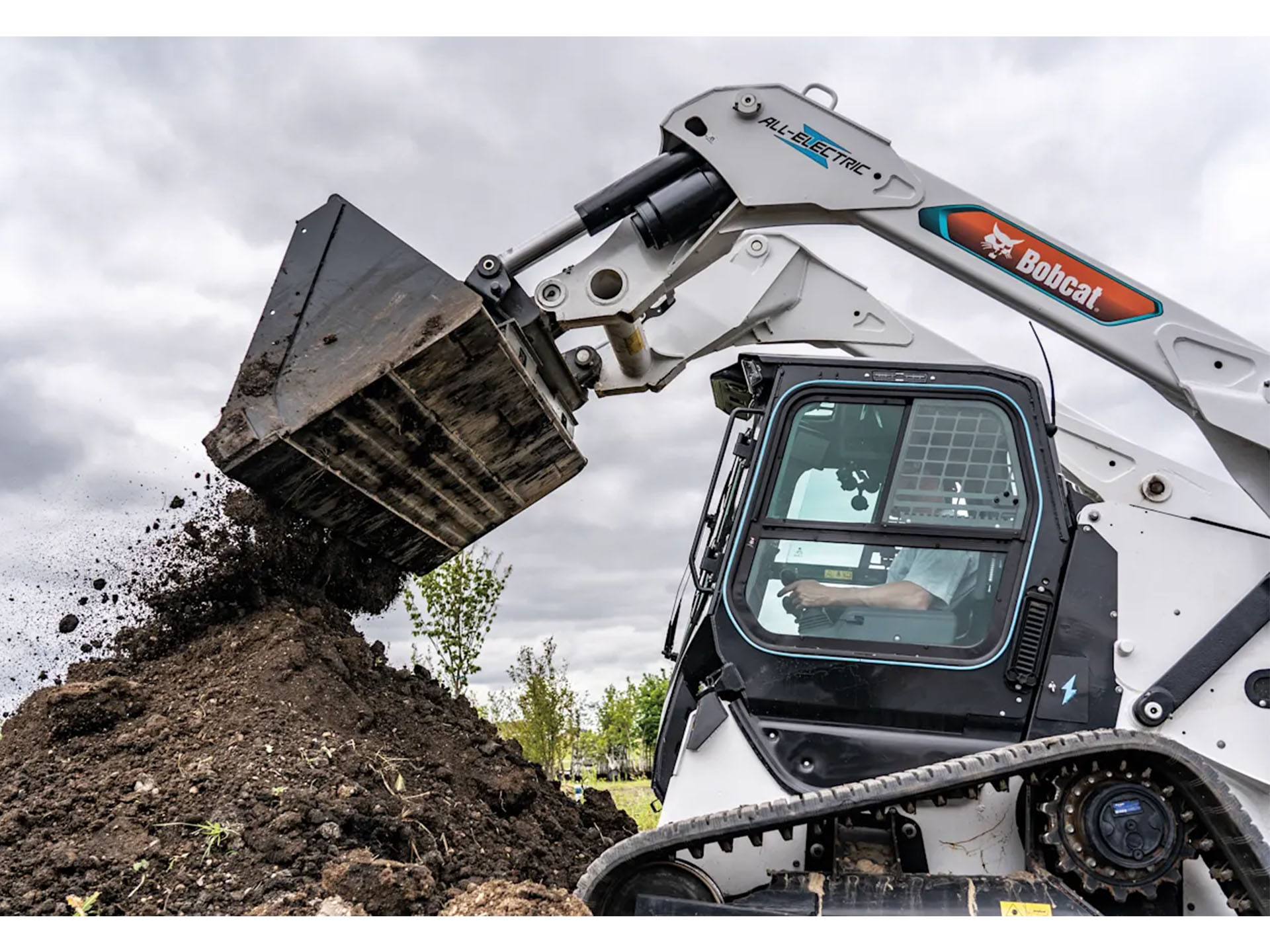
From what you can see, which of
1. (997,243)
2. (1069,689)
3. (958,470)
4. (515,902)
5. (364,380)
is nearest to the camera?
(515,902)

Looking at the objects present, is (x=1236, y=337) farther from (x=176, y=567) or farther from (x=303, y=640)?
(x=176, y=567)

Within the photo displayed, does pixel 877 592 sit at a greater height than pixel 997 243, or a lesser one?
lesser

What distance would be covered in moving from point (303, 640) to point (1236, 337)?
208 inches

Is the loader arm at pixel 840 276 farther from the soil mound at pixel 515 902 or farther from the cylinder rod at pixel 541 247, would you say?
the soil mound at pixel 515 902

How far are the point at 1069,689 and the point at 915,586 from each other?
70cm

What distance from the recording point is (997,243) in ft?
17.4

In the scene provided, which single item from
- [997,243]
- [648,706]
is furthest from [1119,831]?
[648,706]

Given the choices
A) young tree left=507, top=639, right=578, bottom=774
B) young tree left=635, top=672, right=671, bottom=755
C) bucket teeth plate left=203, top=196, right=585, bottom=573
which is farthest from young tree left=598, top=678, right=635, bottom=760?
bucket teeth plate left=203, top=196, right=585, bottom=573

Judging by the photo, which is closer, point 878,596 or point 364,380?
point 878,596

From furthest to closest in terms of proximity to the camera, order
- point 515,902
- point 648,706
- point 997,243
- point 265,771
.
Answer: point 648,706 < point 997,243 < point 265,771 < point 515,902

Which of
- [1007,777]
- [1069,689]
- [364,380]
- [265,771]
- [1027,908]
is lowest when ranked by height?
[1027,908]

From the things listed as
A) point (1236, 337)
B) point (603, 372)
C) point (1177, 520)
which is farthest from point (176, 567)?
point (1236, 337)

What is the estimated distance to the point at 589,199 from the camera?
5605mm

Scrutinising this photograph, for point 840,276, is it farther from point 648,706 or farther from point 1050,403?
point 648,706
